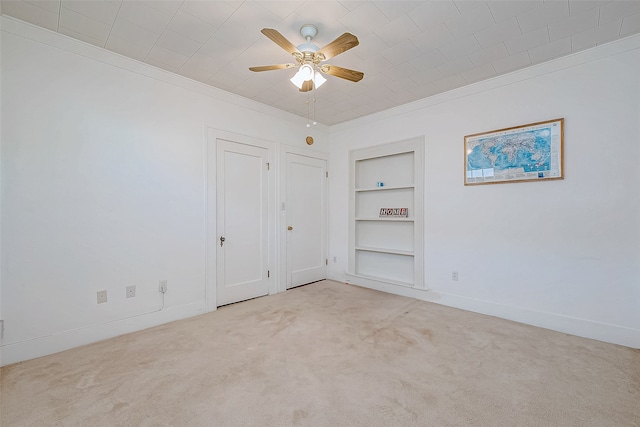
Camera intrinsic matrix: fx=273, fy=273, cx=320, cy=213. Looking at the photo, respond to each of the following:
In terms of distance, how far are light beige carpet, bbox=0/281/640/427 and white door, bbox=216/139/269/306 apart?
2.41 feet

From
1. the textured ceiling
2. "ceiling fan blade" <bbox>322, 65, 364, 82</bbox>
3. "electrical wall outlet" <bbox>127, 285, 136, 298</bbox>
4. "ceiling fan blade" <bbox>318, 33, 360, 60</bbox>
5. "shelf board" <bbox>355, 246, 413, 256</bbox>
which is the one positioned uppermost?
the textured ceiling

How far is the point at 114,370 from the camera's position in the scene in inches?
81.1

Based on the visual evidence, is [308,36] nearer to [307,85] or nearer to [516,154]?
[307,85]

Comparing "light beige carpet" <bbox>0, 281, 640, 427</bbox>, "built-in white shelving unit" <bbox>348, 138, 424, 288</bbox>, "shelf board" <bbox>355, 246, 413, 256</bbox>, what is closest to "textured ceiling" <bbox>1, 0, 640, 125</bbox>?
"built-in white shelving unit" <bbox>348, 138, 424, 288</bbox>

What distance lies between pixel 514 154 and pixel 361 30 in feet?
6.94

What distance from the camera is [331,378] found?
1.96 metres

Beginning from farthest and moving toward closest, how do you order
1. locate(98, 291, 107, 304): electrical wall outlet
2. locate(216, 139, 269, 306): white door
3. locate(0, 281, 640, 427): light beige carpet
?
locate(216, 139, 269, 306): white door, locate(98, 291, 107, 304): electrical wall outlet, locate(0, 281, 640, 427): light beige carpet

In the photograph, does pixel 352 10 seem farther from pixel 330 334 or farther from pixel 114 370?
pixel 114 370

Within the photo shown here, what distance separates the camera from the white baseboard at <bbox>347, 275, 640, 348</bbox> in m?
2.44

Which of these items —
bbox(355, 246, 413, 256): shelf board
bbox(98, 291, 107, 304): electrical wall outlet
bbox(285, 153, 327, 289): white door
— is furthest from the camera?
bbox(285, 153, 327, 289): white door

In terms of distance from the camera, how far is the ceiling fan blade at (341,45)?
1931mm

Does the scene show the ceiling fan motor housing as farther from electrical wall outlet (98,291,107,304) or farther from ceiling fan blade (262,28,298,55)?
electrical wall outlet (98,291,107,304)

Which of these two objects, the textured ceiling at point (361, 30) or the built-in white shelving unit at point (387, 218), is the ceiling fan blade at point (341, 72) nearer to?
the textured ceiling at point (361, 30)

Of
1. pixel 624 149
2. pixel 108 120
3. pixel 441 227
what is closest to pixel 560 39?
pixel 624 149
